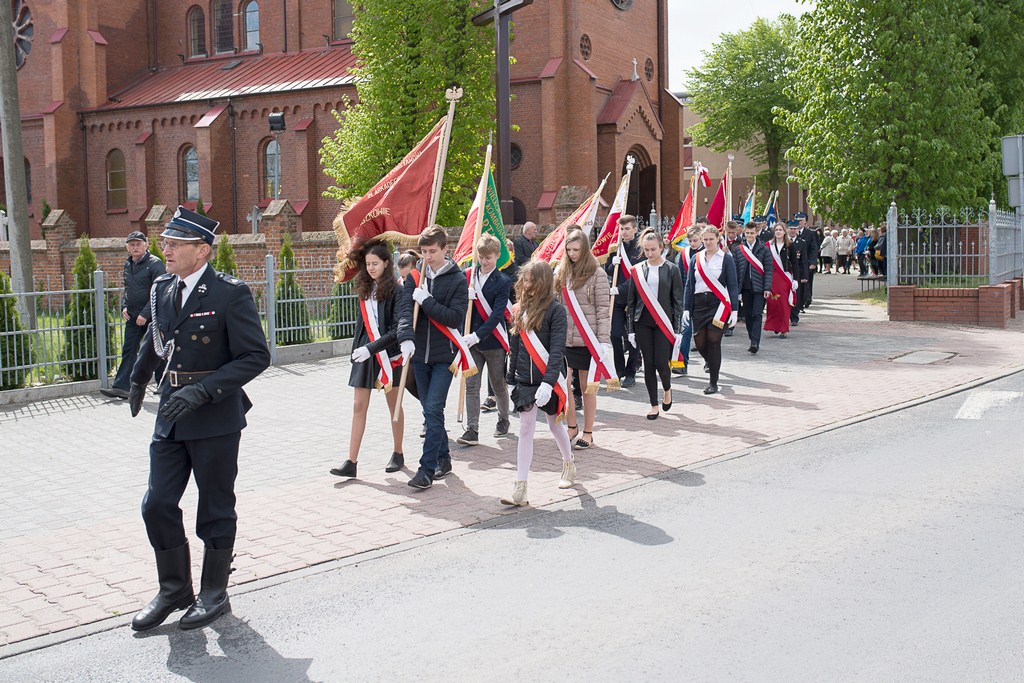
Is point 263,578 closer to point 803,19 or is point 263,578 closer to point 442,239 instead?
point 442,239

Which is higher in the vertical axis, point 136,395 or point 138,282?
point 138,282

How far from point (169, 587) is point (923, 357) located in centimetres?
1235

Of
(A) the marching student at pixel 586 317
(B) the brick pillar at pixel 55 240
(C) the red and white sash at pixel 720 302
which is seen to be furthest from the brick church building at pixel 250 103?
(A) the marching student at pixel 586 317

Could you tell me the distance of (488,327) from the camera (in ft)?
27.9

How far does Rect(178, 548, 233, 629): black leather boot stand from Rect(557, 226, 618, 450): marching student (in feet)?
12.9

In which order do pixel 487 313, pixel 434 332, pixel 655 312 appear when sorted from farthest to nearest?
pixel 655 312 → pixel 487 313 → pixel 434 332

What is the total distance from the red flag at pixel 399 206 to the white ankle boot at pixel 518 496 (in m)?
2.54

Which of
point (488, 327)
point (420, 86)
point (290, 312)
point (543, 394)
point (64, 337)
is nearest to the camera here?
point (543, 394)

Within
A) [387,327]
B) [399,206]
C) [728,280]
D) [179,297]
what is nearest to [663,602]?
[179,297]

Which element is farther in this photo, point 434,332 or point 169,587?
point 434,332

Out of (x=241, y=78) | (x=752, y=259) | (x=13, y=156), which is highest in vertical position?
(x=241, y=78)

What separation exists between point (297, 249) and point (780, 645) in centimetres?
2219

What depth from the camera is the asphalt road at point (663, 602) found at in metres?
4.33

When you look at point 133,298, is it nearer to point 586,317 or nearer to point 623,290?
point 623,290
